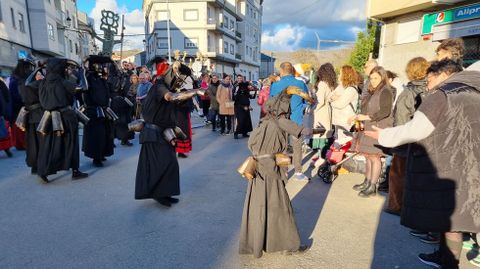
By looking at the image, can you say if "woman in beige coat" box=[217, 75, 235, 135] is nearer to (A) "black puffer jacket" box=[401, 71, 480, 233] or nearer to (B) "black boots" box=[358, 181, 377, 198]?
(B) "black boots" box=[358, 181, 377, 198]

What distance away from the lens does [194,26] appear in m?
39.9

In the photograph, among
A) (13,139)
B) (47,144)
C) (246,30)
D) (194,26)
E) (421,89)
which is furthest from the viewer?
(246,30)

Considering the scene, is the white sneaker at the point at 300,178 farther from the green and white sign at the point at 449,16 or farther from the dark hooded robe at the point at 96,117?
the green and white sign at the point at 449,16

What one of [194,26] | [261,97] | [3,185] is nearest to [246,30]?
[194,26]

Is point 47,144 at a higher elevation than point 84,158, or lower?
higher

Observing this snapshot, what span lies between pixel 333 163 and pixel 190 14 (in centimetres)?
3895

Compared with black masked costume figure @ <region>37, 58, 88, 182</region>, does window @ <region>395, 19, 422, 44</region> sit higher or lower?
higher

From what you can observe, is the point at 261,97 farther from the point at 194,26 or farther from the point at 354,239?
the point at 194,26

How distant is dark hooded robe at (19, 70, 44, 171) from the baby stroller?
4.85 metres

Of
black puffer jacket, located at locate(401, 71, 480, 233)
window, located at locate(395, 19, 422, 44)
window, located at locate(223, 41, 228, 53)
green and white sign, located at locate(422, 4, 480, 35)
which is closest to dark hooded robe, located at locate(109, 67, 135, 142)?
black puffer jacket, located at locate(401, 71, 480, 233)

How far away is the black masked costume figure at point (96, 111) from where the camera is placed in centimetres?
584

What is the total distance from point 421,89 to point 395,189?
1.26 metres

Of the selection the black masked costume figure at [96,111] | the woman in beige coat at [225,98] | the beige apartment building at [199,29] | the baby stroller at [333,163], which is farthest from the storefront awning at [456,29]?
the beige apartment building at [199,29]

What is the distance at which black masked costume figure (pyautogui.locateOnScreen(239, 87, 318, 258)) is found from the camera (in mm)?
2783
